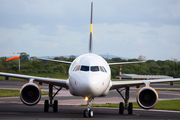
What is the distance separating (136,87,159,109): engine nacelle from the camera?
18.8 metres

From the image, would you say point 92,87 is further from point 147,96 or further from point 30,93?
point 30,93

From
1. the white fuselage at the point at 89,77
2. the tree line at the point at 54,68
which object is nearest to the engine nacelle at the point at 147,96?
the white fuselage at the point at 89,77

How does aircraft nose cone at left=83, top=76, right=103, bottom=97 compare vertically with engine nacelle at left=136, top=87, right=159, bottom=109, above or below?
above

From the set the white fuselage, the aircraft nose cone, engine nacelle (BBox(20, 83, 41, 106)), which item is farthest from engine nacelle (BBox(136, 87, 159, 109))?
engine nacelle (BBox(20, 83, 41, 106))

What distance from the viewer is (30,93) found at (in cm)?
1919

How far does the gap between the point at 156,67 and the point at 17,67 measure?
120ft

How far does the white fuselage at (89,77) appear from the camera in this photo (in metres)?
15.6

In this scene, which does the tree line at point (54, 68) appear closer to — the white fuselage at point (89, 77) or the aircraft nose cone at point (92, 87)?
the white fuselage at point (89, 77)

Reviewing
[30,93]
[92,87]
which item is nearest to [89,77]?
[92,87]

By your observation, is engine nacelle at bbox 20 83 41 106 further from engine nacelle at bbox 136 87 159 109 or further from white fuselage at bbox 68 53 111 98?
engine nacelle at bbox 136 87 159 109

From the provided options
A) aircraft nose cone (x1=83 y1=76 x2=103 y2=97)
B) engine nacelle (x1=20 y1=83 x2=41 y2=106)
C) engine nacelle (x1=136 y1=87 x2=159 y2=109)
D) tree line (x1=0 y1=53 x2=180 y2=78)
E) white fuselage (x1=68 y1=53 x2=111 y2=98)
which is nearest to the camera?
aircraft nose cone (x1=83 y1=76 x2=103 y2=97)

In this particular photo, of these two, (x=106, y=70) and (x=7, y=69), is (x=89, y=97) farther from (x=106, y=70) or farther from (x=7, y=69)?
(x=7, y=69)

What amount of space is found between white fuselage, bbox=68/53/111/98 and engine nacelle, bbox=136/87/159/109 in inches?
109

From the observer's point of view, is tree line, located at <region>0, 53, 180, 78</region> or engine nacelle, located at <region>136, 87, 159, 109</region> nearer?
engine nacelle, located at <region>136, 87, 159, 109</region>
